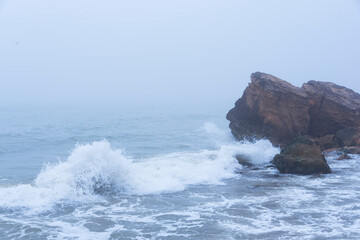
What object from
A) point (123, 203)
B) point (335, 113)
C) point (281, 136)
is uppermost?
point (335, 113)

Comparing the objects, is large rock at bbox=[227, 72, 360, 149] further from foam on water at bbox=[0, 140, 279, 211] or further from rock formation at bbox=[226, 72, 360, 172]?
foam on water at bbox=[0, 140, 279, 211]

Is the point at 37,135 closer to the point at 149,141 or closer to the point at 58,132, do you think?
the point at 58,132

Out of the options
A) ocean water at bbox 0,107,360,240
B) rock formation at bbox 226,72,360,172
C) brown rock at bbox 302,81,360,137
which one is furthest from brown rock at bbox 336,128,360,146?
ocean water at bbox 0,107,360,240

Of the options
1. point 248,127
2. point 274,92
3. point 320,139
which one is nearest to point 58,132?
point 248,127

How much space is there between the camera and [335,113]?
2133cm

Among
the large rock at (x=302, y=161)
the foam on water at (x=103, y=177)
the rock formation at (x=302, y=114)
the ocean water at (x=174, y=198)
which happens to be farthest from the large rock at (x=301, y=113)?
the large rock at (x=302, y=161)

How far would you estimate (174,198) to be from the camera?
1214cm

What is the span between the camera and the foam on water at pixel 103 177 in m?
11.9

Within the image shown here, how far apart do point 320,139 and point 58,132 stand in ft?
63.6

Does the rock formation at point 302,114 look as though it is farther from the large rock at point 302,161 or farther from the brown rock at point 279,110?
the large rock at point 302,161

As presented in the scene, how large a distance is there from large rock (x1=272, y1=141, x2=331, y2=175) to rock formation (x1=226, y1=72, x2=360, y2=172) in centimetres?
486

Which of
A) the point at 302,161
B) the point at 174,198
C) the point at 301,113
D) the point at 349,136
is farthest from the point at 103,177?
the point at 349,136

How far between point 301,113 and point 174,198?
11.8 metres

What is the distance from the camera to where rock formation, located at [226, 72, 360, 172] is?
68.7 feet
